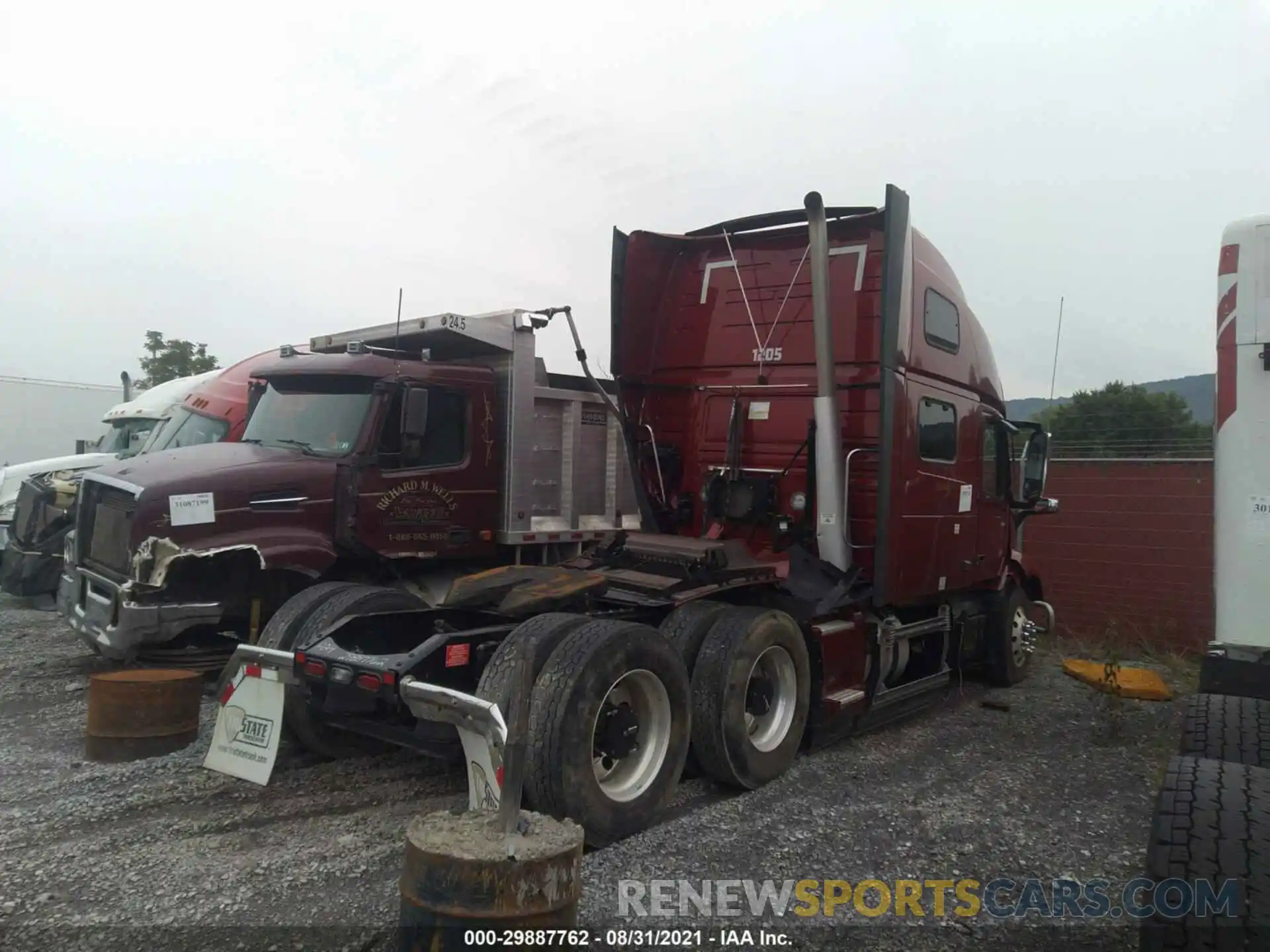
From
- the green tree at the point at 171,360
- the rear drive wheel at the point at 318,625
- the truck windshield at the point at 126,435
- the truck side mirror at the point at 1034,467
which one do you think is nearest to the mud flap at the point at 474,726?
the rear drive wheel at the point at 318,625

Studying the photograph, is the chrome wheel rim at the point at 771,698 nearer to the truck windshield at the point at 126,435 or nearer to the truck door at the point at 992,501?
the truck door at the point at 992,501

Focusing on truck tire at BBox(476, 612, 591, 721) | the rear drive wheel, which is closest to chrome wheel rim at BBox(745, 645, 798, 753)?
truck tire at BBox(476, 612, 591, 721)

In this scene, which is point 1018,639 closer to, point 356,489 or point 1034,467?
point 1034,467

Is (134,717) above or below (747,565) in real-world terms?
below

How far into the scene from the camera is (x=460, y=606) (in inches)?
221

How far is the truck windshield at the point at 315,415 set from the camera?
7445 millimetres

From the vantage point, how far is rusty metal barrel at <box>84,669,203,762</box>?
18.1 ft

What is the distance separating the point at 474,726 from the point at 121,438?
11881 millimetres

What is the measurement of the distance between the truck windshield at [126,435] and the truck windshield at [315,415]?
6.11m

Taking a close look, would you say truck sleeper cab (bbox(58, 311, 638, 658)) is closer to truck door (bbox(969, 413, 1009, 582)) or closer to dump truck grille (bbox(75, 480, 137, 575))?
dump truck grille (bbox(75, 480, 137, 575))

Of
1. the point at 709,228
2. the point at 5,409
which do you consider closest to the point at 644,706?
the point at 709,228

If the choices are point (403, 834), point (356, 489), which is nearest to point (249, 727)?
point (403, 834)

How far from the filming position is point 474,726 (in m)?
4.01

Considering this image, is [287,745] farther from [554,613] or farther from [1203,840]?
[1203,840]
